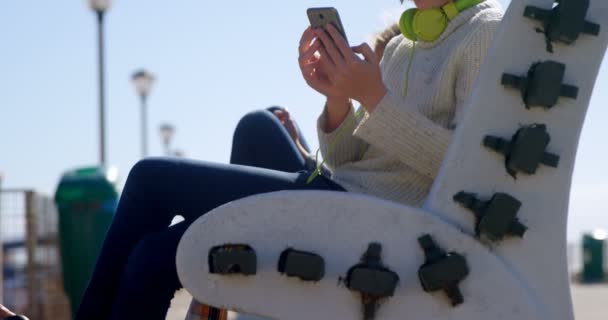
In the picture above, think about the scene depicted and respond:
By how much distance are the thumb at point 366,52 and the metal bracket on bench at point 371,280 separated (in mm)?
434

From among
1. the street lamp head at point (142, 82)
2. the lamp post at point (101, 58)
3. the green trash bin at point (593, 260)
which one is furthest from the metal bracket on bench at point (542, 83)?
the street lamp head at point (142, 82)

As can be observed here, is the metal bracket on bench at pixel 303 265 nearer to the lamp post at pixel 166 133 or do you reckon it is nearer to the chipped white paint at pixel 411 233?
the chipped white paint at pixel 411 233

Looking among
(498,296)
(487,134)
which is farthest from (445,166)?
(498,296)

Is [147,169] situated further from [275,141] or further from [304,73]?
[275,141]

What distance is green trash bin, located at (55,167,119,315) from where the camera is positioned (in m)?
7.39

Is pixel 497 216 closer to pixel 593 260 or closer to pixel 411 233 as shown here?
pixel 411 233

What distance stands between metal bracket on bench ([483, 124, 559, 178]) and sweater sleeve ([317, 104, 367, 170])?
0.67 metres

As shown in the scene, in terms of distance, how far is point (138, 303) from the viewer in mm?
2490

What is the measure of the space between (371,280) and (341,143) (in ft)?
2.61

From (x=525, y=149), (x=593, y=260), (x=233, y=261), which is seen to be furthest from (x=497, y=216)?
(x=593, y=260)

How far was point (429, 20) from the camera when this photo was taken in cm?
281

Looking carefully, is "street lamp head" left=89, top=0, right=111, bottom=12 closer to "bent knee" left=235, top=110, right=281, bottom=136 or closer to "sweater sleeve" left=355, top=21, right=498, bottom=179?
"bent knee" left=235, top=110, right=281, bottom=136

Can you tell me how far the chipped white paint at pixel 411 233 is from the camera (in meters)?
2.23

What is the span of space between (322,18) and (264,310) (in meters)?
0.67
